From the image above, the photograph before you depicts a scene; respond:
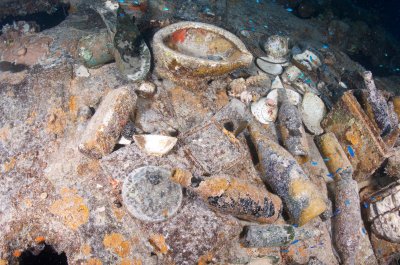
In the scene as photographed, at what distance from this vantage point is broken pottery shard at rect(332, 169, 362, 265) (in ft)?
10.2

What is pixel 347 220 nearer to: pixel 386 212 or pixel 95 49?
pixel 386 212

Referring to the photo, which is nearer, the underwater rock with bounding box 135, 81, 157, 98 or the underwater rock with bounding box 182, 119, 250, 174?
the underwater rock with bounding box 182, 119, 250, 174

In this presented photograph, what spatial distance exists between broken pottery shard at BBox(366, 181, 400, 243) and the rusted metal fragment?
35 centimetres

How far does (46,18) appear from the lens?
220 inches

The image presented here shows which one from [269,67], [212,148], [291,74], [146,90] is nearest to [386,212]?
[212,148]

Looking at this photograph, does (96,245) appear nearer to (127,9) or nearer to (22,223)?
(22,223)

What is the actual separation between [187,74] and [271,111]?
131cm

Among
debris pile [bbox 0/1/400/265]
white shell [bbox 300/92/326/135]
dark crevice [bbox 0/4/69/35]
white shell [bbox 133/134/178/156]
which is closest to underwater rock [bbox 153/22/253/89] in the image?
debris pile [bbox 0/1/400/265]

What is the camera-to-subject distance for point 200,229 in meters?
2.76

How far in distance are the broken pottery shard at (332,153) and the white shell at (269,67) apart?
146 cm

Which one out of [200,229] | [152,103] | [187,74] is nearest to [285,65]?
[187,74]

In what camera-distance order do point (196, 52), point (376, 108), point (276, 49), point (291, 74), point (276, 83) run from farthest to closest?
1. point (276, 49)
2. point (291, 74)
3. point (276, 83)
4. point (196, 52)
5. point (376, 108)

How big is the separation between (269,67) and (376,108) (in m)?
1.79

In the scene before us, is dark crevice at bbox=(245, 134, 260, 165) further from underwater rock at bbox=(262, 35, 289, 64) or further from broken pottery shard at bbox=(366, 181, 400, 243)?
underwater rock at bbox=(262, 35, 289, 64)
